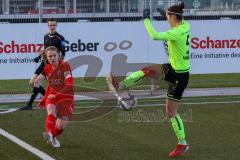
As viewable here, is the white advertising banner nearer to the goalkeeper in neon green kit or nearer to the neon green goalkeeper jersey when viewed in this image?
the goalkeeper in neon green kit

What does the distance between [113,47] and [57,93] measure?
958cm

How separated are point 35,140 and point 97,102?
6545mm

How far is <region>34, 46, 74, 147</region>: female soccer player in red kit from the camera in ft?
35.0

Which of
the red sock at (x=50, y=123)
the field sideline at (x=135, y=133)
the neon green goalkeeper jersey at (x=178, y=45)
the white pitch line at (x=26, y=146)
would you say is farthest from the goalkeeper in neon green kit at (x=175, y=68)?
the white pitch line at (x=26, y=146)

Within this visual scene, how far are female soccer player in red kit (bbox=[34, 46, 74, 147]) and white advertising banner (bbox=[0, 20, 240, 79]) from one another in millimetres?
8749

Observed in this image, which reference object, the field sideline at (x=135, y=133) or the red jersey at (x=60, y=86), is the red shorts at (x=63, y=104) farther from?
the field sideline at (x=135, y=133)

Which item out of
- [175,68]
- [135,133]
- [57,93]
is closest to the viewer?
[175,68]

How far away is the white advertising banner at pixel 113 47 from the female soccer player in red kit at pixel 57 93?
344 inches

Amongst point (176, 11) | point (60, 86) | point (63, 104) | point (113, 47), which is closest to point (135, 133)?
point (63, 104)

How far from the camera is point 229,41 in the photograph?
2103 centimetres

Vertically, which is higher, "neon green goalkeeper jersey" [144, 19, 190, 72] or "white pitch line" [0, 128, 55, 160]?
"neon green goalkeeper jersey" [144, 19, 190, 72]

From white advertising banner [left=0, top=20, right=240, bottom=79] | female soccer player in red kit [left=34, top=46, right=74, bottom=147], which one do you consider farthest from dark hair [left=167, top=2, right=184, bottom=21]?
white advertising banner [left=0, top=20, right=240, bottom=79]

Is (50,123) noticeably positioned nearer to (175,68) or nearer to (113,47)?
(175,68)

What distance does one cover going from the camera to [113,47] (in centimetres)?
2025
